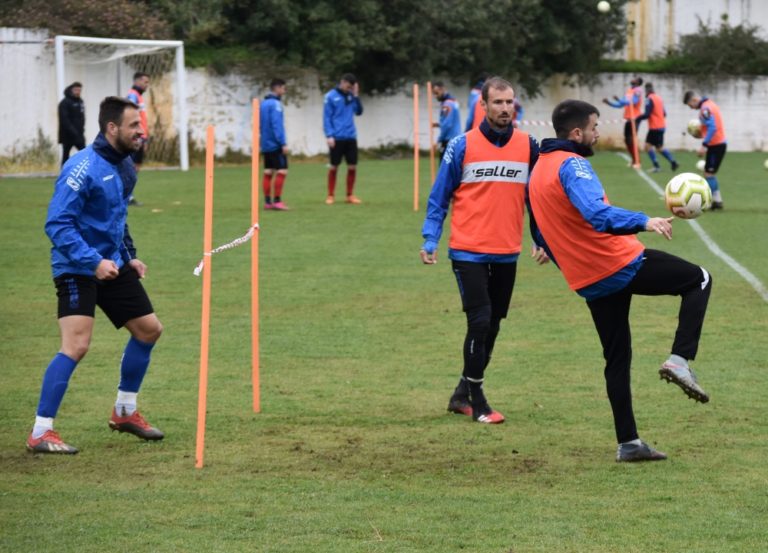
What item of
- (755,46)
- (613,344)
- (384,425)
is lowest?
(384,425)

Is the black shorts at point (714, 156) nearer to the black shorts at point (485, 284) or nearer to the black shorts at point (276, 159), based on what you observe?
the black shorts at point (276, 159)

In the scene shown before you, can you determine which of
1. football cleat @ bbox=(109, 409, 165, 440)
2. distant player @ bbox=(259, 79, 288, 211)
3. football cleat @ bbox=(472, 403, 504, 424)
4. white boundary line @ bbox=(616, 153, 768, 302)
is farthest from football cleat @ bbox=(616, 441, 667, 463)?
distant player @ bbox=(259, 79, 288, 211)

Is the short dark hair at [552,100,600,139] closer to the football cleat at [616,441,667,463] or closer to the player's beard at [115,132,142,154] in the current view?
the football cleat at [616,441,667,463]

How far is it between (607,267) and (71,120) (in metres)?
18.0

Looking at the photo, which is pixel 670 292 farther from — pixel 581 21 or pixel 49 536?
pixel 581 21

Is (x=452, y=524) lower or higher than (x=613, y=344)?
lower

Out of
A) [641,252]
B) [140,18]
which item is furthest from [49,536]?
[140,18]

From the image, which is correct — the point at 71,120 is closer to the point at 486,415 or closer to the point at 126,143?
the point at 126,143

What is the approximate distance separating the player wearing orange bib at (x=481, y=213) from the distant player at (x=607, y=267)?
110 centimetres

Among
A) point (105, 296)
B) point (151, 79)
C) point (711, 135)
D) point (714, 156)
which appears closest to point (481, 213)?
point (105, 296)

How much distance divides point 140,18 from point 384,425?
2692 centimetres

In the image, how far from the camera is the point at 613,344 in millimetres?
7105

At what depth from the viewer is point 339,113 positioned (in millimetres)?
21516

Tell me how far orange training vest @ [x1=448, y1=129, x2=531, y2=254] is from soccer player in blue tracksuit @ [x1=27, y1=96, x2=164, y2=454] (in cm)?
214
